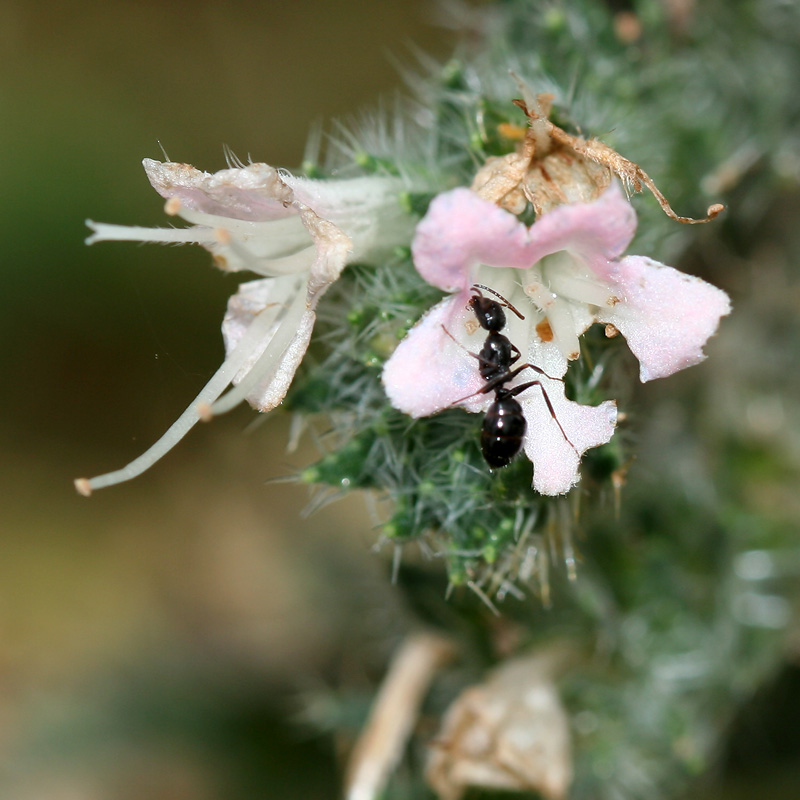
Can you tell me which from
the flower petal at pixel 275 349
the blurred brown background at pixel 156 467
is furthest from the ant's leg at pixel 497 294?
the blurred brown background at pixel 156 467

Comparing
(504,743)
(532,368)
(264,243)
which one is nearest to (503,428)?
(532,368)

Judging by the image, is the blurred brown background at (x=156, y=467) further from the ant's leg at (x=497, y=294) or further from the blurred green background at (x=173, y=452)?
the ant's leg at (x=497, y=294)

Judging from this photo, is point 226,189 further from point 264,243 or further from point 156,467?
point 156,467

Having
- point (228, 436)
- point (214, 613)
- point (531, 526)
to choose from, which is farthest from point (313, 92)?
point (531, 526)

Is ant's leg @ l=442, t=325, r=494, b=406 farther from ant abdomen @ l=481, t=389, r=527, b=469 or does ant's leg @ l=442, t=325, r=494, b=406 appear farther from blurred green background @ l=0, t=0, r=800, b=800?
blurred green background @ l=0, t=0, r=800, b=800

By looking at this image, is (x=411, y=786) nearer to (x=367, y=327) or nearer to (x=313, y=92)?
(x=367, y=327)

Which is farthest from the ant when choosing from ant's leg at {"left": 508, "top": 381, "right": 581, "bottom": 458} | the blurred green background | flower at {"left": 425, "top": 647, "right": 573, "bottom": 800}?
the blurred green background
